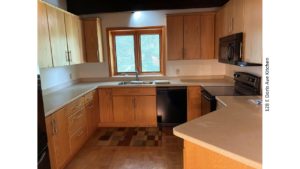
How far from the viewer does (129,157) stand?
257cm

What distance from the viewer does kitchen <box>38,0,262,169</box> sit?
2.26m

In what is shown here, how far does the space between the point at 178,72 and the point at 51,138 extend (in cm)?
259

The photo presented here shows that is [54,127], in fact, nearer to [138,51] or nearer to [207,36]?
[138,51]

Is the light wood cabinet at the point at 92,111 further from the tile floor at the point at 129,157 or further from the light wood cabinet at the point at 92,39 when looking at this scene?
the light wood cabinet at the point at 92,39

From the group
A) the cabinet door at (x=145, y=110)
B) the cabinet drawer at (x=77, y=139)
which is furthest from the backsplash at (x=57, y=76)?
the cabinet door at (x=145, y=110)

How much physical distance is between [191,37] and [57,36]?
7.10ft

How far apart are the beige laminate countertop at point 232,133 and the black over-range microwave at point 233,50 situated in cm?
73

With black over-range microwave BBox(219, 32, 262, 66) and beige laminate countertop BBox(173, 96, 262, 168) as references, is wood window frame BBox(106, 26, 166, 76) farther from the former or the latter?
beige laminate countertop BBox(173, 96, 262, 168)

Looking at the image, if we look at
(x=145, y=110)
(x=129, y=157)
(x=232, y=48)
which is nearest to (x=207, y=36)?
(x=232, y=48)

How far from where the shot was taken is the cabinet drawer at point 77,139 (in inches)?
100.0

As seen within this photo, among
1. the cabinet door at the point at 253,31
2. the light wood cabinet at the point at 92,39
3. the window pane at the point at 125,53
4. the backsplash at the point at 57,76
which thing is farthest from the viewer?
the window pane at the point at 125,53

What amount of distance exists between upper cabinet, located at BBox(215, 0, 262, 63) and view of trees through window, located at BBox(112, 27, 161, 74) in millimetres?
1503
